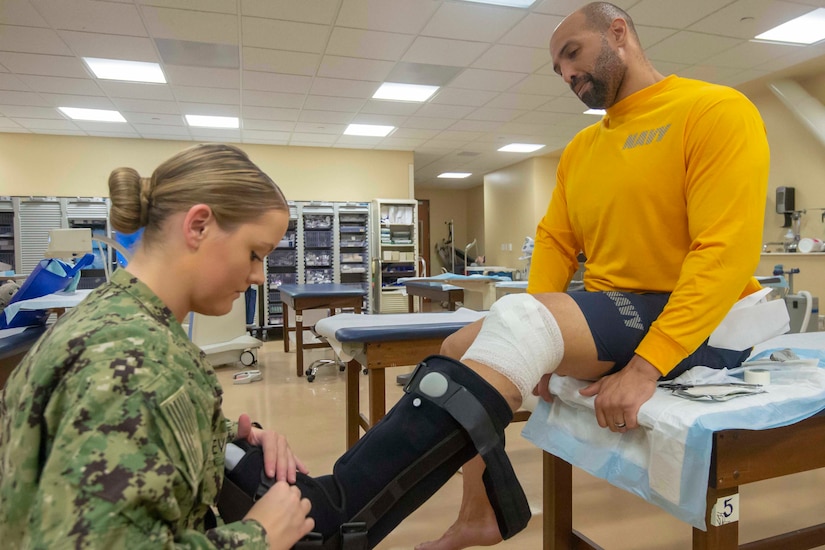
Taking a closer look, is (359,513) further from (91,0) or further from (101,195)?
(101,195)

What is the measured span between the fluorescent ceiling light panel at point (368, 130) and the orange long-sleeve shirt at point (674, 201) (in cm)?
546

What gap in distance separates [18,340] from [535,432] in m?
2.13

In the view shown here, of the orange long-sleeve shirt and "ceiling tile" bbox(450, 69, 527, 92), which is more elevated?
"ceiling tile" bbox(450, 69, 527, 92)

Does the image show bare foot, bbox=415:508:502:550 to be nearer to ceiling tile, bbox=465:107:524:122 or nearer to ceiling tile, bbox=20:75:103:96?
ceiling tile, bbox=20:75:103:96

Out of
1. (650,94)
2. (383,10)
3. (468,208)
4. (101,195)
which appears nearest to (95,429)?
(650,94)

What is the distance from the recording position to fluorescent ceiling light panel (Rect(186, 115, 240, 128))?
6102mm

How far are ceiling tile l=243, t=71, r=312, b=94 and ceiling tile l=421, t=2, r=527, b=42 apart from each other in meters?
1.47

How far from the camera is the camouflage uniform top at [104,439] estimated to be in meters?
0.49

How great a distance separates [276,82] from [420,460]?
4.78m

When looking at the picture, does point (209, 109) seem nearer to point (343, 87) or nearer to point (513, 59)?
point (343, 87)

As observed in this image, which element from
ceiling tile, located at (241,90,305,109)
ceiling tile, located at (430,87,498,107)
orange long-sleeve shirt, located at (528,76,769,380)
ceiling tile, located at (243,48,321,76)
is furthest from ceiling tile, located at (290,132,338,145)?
orange long-sleeve shirt, located at (528,76,769,380)

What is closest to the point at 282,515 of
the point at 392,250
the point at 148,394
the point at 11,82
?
the point at 148,394

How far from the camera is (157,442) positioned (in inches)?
21.3

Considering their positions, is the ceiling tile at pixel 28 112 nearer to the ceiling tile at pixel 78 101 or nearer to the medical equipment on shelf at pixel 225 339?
the ceiling tile at pixel 78 101
